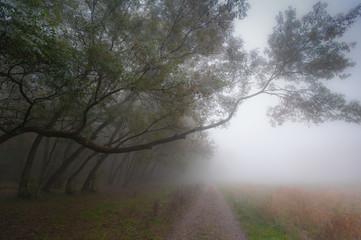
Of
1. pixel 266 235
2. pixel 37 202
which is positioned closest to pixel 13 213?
pixel 37 202

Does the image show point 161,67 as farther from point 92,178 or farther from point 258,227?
point 92,178

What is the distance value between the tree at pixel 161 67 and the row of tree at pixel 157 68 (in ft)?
0.17

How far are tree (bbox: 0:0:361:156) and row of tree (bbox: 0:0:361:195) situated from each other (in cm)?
5

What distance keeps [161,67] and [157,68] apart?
166 mm

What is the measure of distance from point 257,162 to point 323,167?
5470cm

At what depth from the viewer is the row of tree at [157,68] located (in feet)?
18.4

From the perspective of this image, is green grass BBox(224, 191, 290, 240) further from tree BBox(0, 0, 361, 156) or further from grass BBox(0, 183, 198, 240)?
tree BBox(0, 0, 361, 156)

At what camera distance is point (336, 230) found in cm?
673

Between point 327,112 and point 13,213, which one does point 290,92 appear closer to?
point 327,112

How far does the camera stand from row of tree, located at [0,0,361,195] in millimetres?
5609

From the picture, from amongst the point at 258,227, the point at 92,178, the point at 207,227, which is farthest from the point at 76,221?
the point at 258,227

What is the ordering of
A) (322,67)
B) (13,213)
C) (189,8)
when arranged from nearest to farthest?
(13,213), (189,8), (322,67)

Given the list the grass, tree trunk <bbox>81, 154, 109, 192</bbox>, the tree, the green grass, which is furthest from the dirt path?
tree trunk <bbox>81, 154, 109, 192</bbox>

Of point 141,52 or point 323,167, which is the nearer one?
point 141,52
